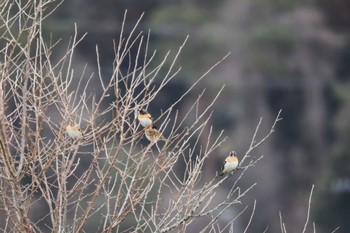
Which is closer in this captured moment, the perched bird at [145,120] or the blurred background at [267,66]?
the perched bird at [145,120]

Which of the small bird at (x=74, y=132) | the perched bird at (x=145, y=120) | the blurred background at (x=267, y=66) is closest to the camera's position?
the small bird at (x=74, y=132)

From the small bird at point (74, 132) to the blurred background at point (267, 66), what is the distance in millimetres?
23953

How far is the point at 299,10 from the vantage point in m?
36.7

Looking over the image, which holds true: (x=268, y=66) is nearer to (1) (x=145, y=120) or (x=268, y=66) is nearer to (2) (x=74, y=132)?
(1) (x=145, y=120)

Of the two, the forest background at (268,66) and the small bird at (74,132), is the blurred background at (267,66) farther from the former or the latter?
the small bird at (74,132)

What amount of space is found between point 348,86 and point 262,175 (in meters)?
3.21

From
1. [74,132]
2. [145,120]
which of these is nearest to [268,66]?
[145,120]

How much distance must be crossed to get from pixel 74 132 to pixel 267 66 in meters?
27.8

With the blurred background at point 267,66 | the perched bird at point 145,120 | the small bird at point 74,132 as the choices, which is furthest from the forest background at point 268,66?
the small bird at point 74,132

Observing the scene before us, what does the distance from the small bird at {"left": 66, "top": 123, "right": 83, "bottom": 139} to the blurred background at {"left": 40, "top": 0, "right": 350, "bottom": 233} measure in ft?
78.6

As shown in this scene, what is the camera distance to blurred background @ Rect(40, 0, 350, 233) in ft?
110

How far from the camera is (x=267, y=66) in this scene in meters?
35.8

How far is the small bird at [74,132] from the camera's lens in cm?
810

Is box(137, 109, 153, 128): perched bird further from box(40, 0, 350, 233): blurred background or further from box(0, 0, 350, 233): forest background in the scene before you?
box(0, 0, 350, 233): forest background
